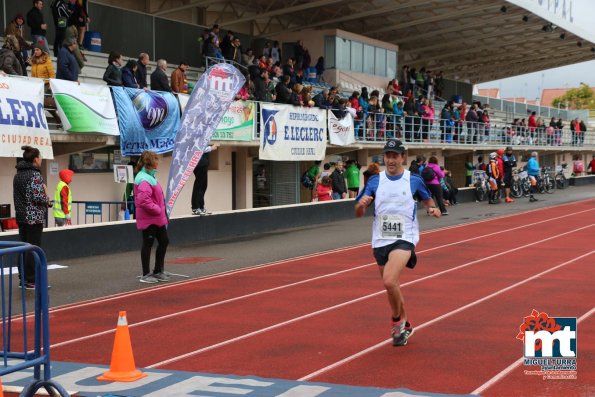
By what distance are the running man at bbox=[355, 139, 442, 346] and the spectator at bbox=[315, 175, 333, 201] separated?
57.3 ft

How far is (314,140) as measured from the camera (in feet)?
87.2

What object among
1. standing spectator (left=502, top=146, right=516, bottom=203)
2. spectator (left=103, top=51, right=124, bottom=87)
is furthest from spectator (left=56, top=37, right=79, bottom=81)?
standing spectator (left=502, top=146, right=516, bottom=203)

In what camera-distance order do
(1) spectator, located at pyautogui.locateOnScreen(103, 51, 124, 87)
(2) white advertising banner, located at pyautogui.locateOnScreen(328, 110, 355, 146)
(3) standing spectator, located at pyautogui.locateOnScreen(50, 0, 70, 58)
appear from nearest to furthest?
1. (1) spectator, located at pyautogui.locateOnScreen(103, 51, 124, 87)
2. (3) standing spectator, located at pyautogui.locateOnScreen(50, 0, 70, 58)
3. (2) white advertising banner, located at pyautogui.locateOnScreen(328, 110, 355, 146)

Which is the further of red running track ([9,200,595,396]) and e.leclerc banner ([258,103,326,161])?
e.leclerc banner ([258,103,326,161])

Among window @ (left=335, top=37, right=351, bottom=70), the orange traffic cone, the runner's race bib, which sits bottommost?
the orange traffic cone

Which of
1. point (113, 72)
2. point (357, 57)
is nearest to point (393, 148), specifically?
point (113, 72)

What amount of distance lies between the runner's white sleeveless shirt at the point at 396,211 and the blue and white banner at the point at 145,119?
11235 mm

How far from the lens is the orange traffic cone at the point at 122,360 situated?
6805mm

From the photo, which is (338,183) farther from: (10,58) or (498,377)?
(498,377)

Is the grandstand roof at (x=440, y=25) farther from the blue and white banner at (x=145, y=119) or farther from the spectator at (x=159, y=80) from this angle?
the blue and white banner at (x=145, y=119)

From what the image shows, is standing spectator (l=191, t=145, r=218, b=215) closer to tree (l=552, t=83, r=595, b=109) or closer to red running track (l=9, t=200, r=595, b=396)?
red running track (l=9, t=200, r=595, b=396)

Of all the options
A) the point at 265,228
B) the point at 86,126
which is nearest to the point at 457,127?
the point at 265,228

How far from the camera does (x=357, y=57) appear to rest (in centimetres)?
4000

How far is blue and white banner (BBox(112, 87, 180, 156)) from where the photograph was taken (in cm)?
1845
